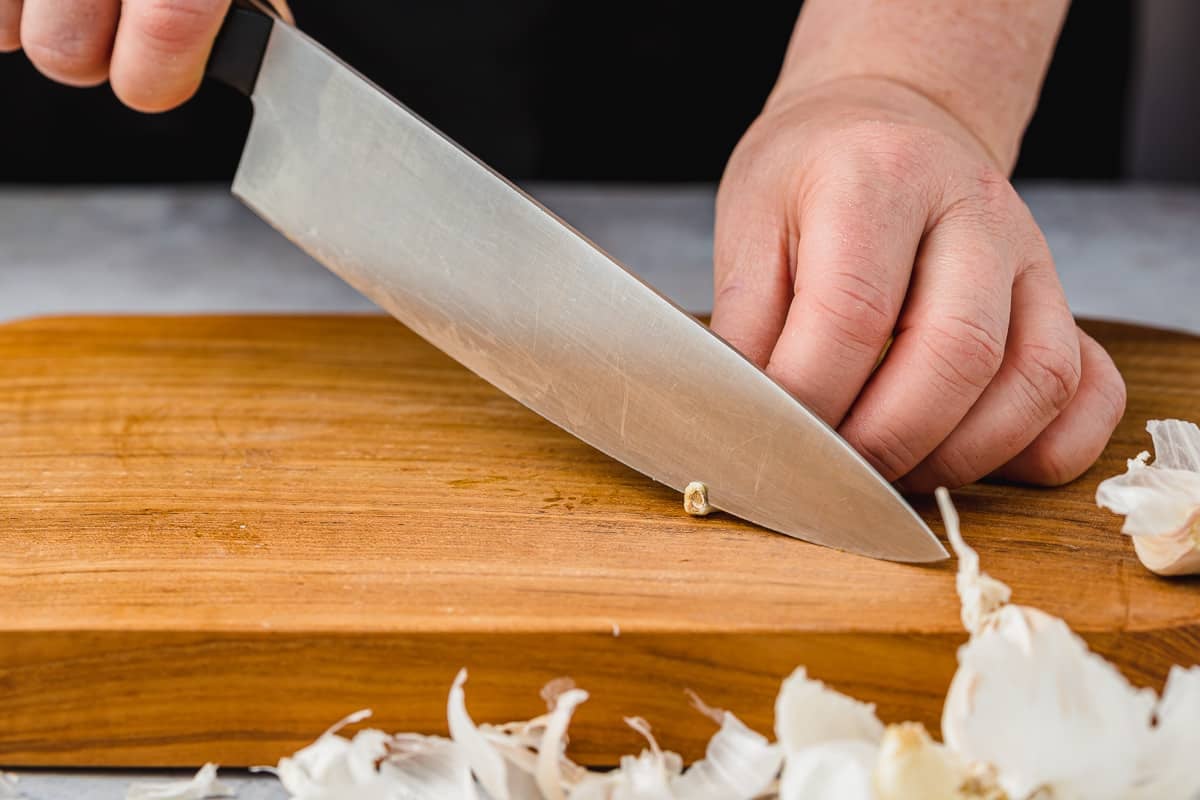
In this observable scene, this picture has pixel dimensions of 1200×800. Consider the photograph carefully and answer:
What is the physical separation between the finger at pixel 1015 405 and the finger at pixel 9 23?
0.77 meters

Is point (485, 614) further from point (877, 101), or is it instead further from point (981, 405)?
point (877, 101)

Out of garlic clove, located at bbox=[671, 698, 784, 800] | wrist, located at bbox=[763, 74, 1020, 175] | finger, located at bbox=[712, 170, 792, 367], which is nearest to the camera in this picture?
garlic clove, located at bbox=[671, 698, 784, 800]

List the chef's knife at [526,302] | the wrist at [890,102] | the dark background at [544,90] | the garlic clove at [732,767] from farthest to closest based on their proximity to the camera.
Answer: the dark background at [544,90], the wrist at [890,102], the chef's knife at [526,302], the garlic clove at [732,767]

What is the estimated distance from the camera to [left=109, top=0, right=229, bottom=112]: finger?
36.0 inches

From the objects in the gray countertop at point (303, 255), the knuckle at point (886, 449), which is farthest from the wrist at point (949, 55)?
the gray countertop at point (303, 255)

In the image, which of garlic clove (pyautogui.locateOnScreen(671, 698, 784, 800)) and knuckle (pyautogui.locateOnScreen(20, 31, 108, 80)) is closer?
garlic clove (pyautogui.locateOnScreen(671, 698, 784, 800))

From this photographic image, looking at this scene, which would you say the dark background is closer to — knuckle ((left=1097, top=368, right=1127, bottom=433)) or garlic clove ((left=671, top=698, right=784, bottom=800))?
knuckle ((left=1097, top=368, right=1127, bottom=433))

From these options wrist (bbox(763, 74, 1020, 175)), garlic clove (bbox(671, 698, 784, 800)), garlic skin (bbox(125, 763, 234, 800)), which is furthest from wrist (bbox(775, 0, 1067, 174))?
garlic skin (bbox(125, 763, 234, 800))

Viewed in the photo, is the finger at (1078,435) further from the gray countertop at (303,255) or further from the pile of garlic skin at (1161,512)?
the gray countertop at (303,255)

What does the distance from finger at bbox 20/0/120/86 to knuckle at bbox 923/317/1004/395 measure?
65 cm

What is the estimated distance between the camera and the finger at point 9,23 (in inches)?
38.5

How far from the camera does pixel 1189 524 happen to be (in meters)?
0.69

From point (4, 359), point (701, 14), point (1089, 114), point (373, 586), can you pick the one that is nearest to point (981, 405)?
point (373, 586)

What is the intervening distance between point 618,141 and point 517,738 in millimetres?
1315
